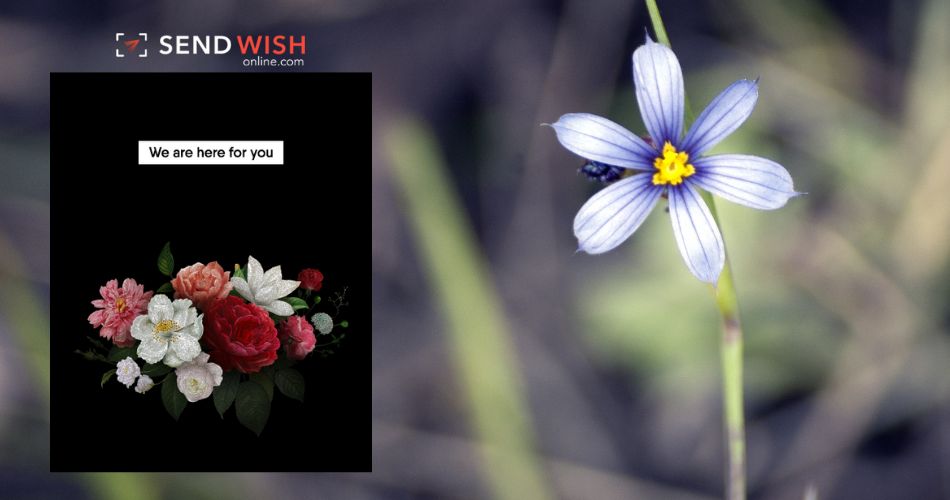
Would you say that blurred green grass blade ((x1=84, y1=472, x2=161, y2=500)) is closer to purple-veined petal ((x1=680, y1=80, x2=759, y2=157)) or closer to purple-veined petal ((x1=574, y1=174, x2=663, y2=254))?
purple-veined petal ((x1=574, y1=174, x2=663, y2=254))

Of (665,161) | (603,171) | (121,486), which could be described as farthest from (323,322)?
(665,161)

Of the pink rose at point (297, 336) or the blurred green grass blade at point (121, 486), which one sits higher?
the pink rose at point (297, 336)

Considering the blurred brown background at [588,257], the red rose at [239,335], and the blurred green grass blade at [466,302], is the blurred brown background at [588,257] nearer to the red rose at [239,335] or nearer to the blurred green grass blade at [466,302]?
the blurred green grass blade at [466,302]

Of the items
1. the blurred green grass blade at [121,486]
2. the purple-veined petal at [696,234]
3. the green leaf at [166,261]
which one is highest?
the purple-veined petal at [696,234]

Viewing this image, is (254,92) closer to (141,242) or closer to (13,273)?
(141,242)

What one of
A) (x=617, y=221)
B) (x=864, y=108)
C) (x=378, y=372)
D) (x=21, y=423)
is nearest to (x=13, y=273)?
(x=21, y=423)

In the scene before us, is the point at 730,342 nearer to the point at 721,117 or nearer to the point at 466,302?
the point at 721,117

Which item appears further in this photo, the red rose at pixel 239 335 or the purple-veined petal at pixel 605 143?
the red rose at pixel 239 335

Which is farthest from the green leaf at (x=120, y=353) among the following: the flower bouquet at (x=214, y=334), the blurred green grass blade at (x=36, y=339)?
the blurred green grass blade at (x=36, y=339)
